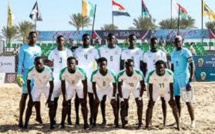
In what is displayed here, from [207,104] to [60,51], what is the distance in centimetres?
572

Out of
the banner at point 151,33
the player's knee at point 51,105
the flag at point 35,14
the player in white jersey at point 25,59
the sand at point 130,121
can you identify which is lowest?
the sand at point 130,121

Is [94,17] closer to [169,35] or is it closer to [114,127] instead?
[169,35]

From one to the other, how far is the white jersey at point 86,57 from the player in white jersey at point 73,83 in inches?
15.2

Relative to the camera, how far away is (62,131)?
26.8 feet

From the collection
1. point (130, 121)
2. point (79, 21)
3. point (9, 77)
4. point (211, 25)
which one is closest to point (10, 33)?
point (79, 21)

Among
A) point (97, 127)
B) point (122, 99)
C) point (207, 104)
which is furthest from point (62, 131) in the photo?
point (207, 104)

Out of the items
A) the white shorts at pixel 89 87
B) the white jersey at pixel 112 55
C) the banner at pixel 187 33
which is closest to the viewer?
the white shorts at pixel 89 87

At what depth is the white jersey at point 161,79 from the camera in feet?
26.9

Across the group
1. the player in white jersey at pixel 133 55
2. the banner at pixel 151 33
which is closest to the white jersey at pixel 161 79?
the player in white jersey at pixel 133 55

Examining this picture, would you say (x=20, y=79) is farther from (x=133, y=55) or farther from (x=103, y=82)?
(x=133, y=55)

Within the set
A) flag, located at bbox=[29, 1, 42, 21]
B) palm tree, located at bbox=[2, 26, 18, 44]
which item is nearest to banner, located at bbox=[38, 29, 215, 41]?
flag, located at bbox=[29, 1, 42, 21]

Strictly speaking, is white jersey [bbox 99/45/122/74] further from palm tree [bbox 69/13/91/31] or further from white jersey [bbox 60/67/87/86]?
palm tree [bbox 69/13/91/31]

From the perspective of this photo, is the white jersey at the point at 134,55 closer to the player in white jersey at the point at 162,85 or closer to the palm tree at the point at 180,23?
the player in white jersey at the point at 162,85

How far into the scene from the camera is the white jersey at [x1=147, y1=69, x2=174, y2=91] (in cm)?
820
